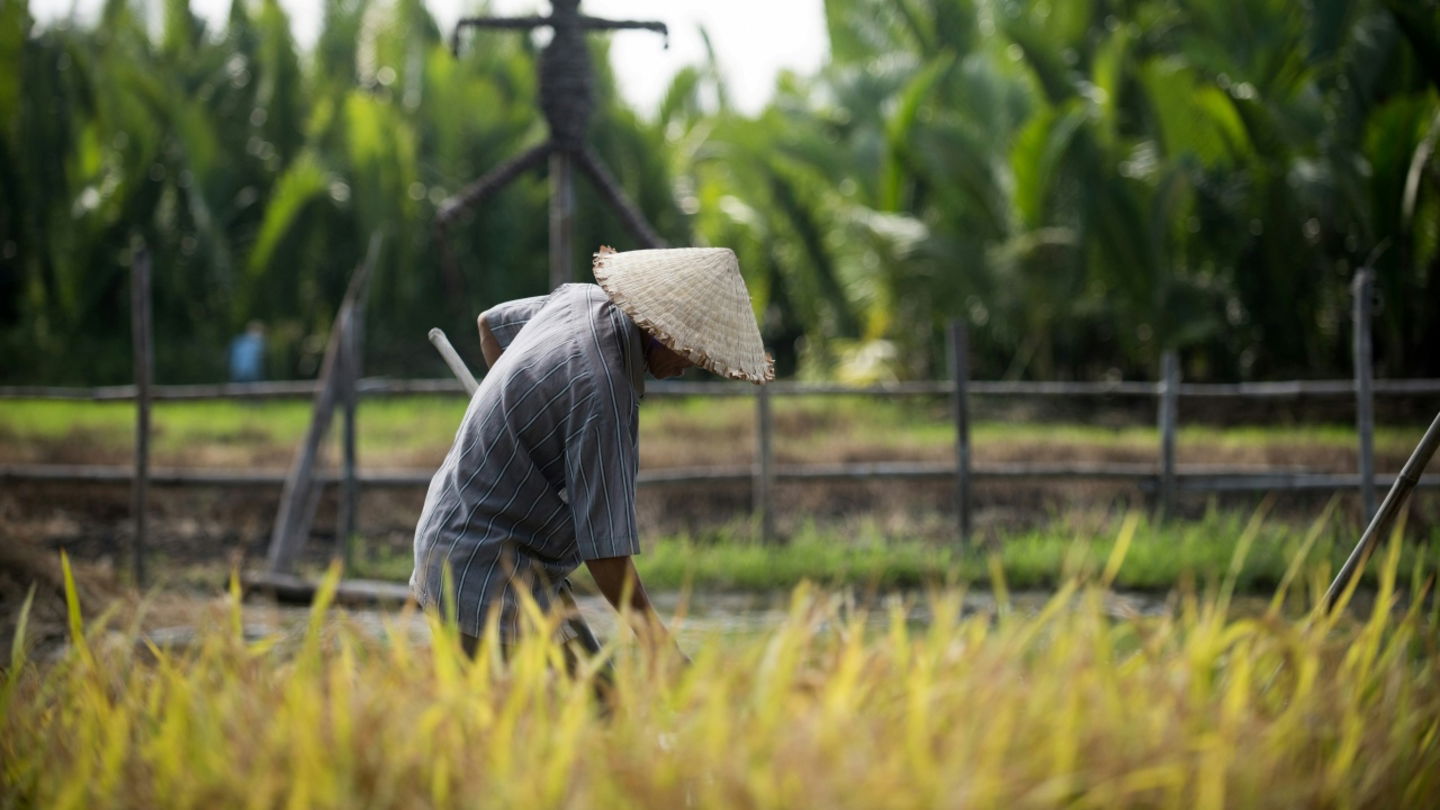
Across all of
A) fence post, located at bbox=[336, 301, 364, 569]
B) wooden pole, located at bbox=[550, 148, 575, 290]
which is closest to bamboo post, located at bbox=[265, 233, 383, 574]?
fence post, located at bbox=[336, 301, 364, 569]

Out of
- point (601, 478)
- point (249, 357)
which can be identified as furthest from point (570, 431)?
point (249, 357)

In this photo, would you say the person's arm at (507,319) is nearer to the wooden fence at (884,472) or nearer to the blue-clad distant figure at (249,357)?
the wooden fence at (884,472)

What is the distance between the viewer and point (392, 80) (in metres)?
16.5

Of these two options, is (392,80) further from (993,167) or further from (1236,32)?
(1236,32)

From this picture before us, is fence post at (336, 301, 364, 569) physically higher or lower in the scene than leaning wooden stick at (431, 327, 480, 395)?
lower

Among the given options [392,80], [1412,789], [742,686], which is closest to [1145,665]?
[1412,789]

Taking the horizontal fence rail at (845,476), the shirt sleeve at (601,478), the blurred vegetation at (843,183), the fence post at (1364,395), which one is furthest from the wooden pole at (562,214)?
the blurred vegetation at (843,183)

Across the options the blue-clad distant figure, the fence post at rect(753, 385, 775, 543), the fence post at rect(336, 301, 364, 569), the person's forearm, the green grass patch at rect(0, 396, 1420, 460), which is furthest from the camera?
the blue-clad distant figure

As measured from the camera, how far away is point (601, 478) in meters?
2.28

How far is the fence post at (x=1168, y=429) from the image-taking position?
6.36 meters

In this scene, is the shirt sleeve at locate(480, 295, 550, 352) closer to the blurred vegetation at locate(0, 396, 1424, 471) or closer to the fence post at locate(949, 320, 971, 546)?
the fence post at locate(949, 320, 971, 546)

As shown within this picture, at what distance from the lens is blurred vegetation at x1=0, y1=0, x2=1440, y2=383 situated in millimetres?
10945

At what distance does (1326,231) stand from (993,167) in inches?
112

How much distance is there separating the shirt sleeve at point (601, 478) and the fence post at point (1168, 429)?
454 cm
